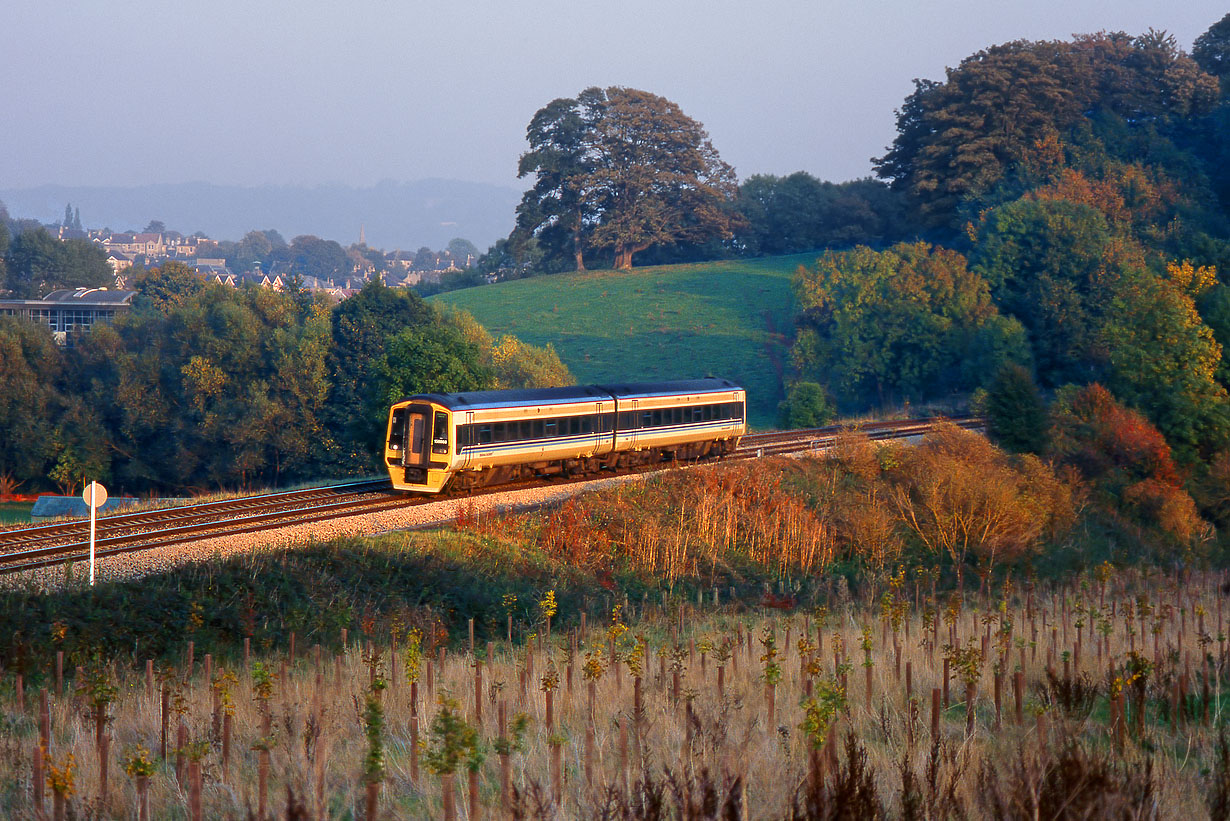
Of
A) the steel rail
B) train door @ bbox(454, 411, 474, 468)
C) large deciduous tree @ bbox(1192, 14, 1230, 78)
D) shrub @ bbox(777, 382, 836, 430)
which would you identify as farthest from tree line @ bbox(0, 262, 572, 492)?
large deciduous tree @ bbox(1192, 14, 1230, 78)

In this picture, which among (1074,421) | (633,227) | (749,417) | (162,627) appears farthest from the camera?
(633,227)

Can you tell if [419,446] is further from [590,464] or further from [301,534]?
[590,464]

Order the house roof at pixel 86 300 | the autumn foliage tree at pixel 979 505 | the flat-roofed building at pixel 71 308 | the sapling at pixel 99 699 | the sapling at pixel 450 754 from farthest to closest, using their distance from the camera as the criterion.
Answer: the house roof at pixel 86 300 → the flat-roofed building at pixel 71 308 → the autumn foliage tree at pixel 979 505 → the sapling at pixel 99 699 → the sapling at pixel 450 754

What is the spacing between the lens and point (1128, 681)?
10039 mm

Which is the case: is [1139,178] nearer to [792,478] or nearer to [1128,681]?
[792,478]

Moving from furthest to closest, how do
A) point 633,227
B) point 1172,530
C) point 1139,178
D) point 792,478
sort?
point 633,227 < point 1139,178 < point 1172,530 < point 792,478

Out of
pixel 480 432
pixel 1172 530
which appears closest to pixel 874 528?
pixel 480 432

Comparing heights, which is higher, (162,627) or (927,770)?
(927,770)

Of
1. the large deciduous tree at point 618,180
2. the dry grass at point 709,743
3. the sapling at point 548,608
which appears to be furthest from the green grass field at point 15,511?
the large deciduous tree at point 618,180

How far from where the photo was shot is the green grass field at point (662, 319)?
6881 cm

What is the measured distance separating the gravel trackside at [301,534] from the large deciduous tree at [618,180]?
6861 cm

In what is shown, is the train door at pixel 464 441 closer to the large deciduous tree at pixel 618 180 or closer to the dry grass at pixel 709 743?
the dry grass at pixel 709 743

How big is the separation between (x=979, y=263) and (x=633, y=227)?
131 ft

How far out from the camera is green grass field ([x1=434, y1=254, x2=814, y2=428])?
6881 centimetres
